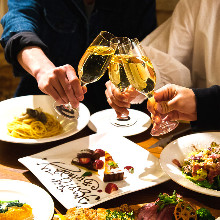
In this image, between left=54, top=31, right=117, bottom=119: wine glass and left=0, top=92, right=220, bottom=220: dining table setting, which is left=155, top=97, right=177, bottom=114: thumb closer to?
left=0, top=92, right=220, bottom=220: dining table setting

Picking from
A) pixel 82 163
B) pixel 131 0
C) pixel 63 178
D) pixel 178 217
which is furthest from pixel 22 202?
pixel 131 0

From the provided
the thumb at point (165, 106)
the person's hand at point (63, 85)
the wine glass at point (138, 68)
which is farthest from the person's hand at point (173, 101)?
the person's hand at point (63, 85)

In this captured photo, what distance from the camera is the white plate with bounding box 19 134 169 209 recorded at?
4.76 feet

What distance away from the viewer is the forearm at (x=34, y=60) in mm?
1992

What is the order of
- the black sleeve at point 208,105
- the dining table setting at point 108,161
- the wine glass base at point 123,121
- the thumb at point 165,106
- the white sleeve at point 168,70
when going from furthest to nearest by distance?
the white sleeve at point 168,70, the wine glass base at point 123,121, the black sleeve at point 208,105, the thumb at point 165,106, the dining table setting at point 108,161

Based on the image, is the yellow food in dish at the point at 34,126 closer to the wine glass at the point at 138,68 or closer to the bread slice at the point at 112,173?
the bread slice at the point at 112,173

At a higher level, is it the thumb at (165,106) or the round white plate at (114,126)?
the thumb at (165,106)

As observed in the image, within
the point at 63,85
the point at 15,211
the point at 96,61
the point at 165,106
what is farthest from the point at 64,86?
the point at 15,211

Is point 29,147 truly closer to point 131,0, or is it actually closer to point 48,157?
point 48,157

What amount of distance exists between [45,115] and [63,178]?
25.9 inches

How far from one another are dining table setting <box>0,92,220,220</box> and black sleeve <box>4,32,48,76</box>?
378 millimetres

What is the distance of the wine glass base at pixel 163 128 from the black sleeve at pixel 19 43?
966 millimetres

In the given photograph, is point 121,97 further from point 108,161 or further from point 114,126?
point 108,161

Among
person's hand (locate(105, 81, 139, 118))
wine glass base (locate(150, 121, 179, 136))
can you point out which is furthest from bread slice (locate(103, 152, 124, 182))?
person's hand (locate(105, 81, 139, 118))
